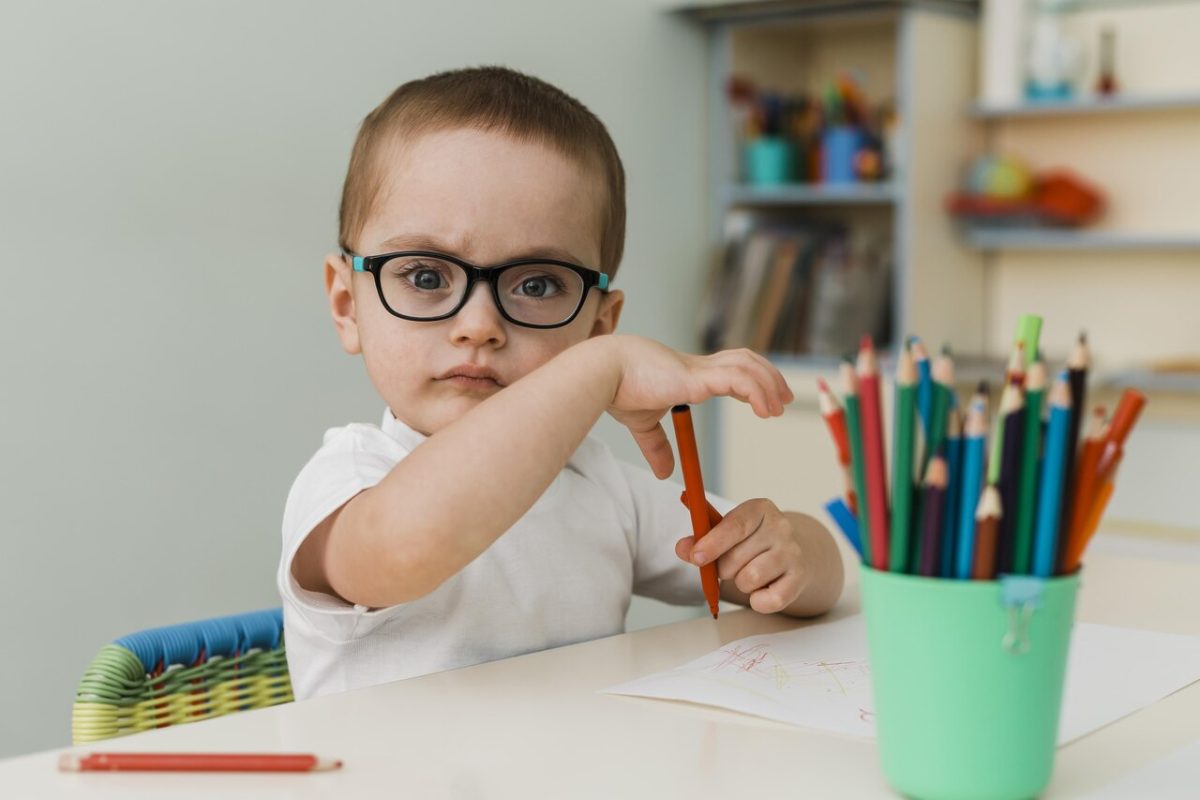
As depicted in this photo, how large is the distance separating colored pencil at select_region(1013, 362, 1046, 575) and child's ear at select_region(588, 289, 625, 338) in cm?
64

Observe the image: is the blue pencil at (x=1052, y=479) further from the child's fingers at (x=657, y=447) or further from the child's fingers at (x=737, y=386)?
the child's fingers at (x=657, y=447)

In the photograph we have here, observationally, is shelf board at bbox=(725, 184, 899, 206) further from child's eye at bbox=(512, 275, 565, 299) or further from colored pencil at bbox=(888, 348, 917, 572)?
colored pencil at bbox=(888, 348, 917, 572)

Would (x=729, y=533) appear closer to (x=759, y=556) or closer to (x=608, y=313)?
(x=759, y=556)

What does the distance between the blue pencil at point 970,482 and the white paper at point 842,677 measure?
0.18 meters

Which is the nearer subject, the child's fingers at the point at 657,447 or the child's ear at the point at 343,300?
the child's fingers at the point at 657,447

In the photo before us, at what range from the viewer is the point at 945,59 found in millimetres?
3186

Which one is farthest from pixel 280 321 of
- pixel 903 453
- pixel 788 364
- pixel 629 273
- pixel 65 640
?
pixel 903 453

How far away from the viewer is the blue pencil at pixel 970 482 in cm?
56

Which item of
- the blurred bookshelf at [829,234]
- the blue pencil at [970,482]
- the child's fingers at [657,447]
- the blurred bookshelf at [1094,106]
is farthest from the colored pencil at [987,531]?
the blurred bookshelf at [1094,106]

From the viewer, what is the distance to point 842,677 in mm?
841

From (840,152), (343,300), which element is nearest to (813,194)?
(840,152)

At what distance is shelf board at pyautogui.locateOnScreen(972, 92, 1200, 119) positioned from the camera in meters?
2.97

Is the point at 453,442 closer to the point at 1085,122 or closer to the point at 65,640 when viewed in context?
the point at 65,640

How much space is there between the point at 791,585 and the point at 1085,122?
8.75ft
